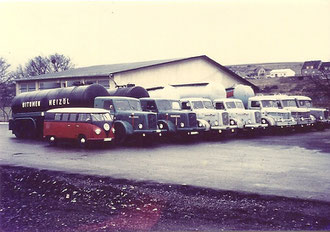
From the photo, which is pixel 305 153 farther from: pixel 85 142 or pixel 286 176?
pixel 85 142

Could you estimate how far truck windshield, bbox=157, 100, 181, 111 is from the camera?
18377 mm

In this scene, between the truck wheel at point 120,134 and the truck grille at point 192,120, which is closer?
the truck wheel at point 120,134

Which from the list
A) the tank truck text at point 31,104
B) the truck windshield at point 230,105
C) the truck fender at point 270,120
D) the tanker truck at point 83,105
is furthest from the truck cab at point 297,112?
the tank truck text at point 31,104

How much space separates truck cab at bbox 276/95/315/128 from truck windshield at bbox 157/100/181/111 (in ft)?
26.0

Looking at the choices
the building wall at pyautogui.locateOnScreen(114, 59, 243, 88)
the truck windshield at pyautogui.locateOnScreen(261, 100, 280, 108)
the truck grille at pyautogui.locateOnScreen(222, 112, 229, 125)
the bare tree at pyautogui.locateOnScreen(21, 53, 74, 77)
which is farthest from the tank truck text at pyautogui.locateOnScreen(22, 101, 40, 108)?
the bare tree at pyautogui.locateOnScreen(21, 53, 74, 77)

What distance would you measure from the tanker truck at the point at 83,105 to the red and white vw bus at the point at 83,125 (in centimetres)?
76

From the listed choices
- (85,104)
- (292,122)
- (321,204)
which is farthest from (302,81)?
(321,204)

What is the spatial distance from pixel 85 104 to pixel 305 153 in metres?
9.86

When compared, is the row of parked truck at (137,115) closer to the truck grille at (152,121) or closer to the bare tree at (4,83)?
the truck grille at (152,121)

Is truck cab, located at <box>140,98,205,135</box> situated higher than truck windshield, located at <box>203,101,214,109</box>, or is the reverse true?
truck windshield, located at <box>203,101,214,109</box>

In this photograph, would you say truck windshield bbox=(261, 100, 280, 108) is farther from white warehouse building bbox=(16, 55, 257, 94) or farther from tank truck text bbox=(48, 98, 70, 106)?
white warehouse building bbox=(16, 55, 257, 94)

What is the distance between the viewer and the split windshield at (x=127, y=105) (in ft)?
55.4

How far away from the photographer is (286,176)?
904 centimetres

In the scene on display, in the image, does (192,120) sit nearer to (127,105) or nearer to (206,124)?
(206,124)
